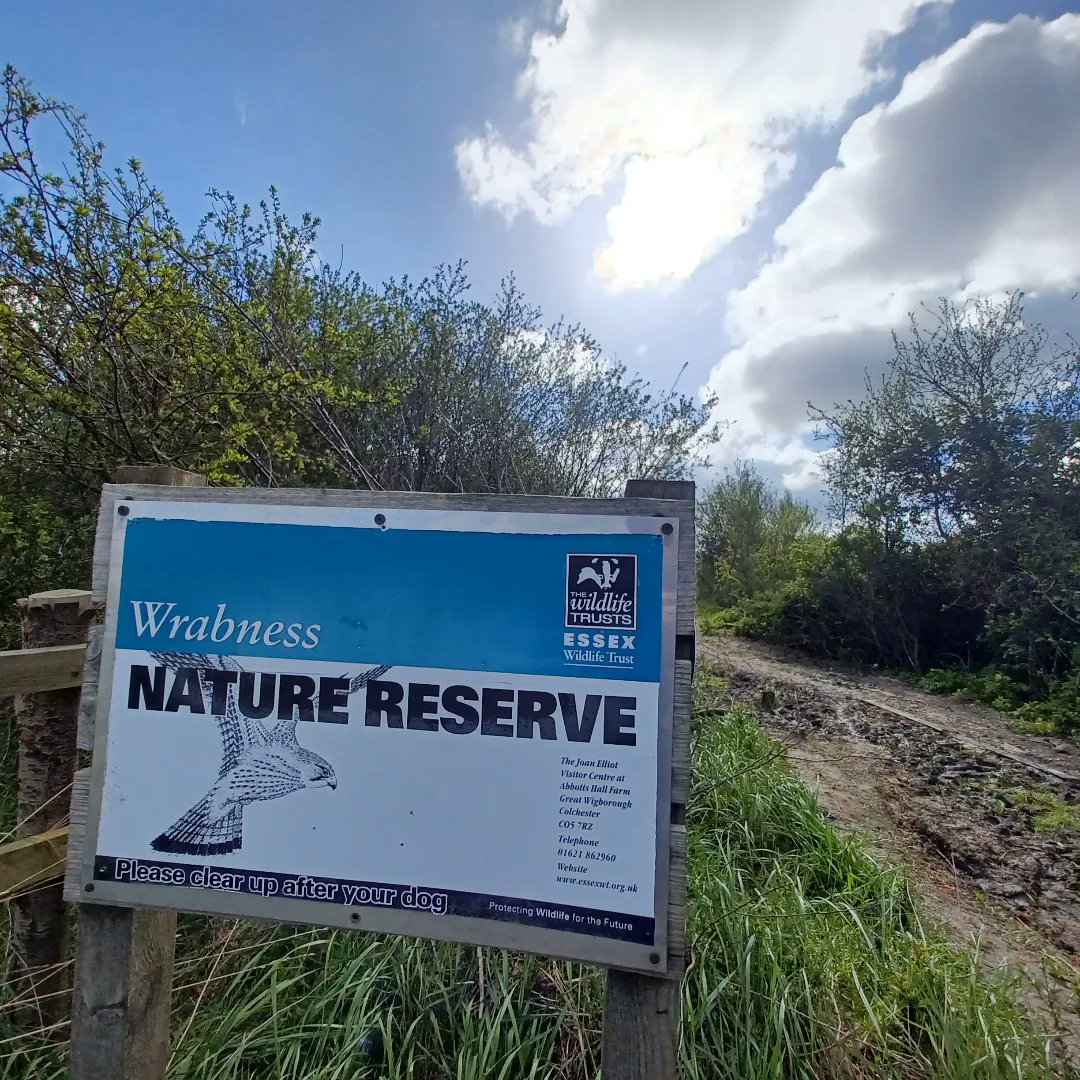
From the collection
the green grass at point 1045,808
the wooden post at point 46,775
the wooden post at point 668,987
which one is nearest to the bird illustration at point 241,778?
the wooden post at point 668,987

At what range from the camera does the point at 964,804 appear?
5207mm

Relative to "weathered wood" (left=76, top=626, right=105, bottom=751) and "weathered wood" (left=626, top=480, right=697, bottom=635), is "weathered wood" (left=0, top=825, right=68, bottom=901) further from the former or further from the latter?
"weathered wood" (left=626, top=480, right=697, bottom=635)

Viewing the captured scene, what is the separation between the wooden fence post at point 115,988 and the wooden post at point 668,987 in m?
1.07

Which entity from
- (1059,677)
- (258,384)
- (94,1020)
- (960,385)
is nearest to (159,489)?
(94,1020)

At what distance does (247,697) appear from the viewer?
1.53 metres

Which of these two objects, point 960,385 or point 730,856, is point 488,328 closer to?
point 730,856

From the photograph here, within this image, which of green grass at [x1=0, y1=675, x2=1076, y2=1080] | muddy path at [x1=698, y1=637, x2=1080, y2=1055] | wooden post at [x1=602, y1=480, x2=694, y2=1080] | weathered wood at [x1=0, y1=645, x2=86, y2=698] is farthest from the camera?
muddy path at [x1=698, y1=637, x2=1080, y2=1055]

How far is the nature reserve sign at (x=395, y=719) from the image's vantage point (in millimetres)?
1400

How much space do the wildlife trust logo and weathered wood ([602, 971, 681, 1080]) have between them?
72 centimetres

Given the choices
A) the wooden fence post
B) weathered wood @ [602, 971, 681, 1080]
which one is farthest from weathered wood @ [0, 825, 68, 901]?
weathered wood @ [602, 971, 681, 1080]

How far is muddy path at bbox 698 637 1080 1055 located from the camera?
3.28m

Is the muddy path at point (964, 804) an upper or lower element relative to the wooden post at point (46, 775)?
lower

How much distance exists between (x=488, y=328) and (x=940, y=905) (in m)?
6.21

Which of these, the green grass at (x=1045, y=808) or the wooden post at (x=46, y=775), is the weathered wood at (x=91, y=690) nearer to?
the wooden post at (x=46, y=775)
